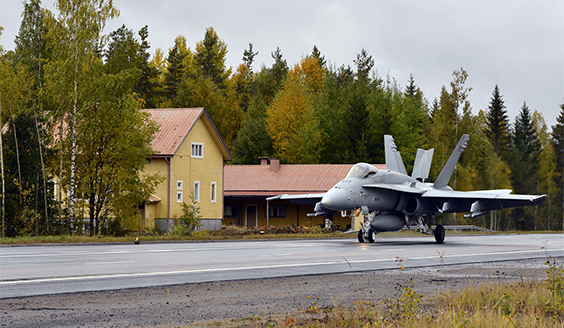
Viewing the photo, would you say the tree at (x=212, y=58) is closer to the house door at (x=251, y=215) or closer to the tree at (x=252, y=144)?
the tree at (x=252, y=144)

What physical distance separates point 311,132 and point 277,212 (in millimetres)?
13422

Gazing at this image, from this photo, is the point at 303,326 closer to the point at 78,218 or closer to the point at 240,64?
the point at 78,218

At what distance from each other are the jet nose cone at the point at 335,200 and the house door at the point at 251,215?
3105cm

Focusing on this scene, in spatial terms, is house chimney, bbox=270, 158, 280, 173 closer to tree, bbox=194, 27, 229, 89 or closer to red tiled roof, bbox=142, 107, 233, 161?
red tiled roof, bbox=142, 107, 233, 161

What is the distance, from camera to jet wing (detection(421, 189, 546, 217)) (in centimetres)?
2717

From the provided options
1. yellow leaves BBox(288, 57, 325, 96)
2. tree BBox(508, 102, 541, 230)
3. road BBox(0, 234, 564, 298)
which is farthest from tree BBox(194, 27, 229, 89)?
road BBox(0, 234, 564, 298)

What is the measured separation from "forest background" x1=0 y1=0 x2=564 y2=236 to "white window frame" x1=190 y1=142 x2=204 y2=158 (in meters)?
4.38

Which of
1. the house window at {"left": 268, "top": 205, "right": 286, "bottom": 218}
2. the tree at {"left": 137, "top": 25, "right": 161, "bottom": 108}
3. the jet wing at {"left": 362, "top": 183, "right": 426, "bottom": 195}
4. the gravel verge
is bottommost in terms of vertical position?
the gravel verge

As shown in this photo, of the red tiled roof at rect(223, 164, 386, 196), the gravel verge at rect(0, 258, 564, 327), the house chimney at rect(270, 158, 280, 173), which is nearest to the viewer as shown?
the gravel verge at rect(0, 258, 564, 327)

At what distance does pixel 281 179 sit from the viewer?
56312mm

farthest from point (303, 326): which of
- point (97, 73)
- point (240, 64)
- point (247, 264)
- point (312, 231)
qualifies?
point (240, 64)

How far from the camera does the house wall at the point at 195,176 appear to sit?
45.3 m

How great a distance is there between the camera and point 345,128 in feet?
226

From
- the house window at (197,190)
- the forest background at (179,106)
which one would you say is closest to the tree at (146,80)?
the forest background at (179,106)
